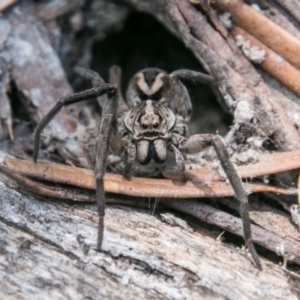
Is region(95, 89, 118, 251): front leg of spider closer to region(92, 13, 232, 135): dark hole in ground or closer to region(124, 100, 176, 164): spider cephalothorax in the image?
region(124, 100, 176, 164): spider cephalothorax

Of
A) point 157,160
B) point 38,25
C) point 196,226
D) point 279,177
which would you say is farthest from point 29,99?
point 279,177

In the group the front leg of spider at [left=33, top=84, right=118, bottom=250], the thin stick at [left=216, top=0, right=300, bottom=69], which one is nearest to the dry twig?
the thin stick at [left=216, top=0, right=300, bottom=69]

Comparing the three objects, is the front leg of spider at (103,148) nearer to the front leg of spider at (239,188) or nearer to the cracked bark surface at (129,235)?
the cracked bark surface at (129,235)

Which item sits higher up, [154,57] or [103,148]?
[154,57]

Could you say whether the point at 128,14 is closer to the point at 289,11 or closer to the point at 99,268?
the point at 289,11

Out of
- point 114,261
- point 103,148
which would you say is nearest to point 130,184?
point 103,148

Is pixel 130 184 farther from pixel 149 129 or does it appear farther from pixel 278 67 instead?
pixel 278 67

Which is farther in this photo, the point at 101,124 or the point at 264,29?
the point at 264,29
